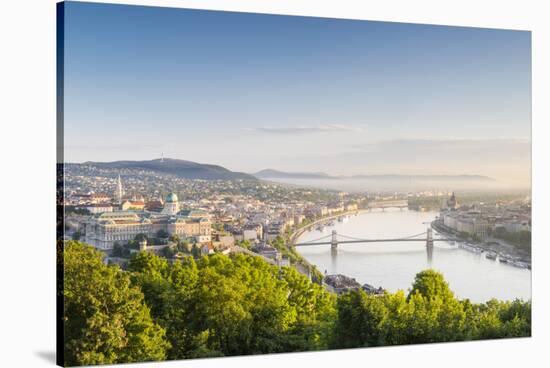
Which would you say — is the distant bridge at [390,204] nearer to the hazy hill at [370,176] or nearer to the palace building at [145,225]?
the hazy hill at [370,176]

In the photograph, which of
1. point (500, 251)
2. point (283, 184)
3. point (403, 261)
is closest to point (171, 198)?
point (283, 184)

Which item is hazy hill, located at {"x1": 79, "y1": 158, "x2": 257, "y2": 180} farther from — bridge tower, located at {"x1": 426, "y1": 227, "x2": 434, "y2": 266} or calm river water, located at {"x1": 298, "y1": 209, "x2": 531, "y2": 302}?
bridge tower, located at {"x1": 426, "y1": 227, "x2": 434, "y2": 266}

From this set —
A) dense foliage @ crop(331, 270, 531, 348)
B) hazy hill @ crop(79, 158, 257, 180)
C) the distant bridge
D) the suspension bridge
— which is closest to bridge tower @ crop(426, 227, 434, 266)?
the suspension bridge

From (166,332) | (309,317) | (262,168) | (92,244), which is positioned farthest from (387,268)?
(92,244)

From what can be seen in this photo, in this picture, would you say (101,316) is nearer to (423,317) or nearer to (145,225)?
(145,225)

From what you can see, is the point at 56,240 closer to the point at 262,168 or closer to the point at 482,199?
the point at 262,168

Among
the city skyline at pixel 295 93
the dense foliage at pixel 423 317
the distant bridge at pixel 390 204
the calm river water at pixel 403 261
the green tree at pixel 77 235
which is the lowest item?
the dense foliage at pixel 423 317

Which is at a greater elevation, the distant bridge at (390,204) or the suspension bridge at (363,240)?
the distant bridge at (390,204)

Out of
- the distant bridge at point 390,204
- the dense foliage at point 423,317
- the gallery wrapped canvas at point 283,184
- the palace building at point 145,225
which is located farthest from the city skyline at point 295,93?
the dense foliage at point 423,317
